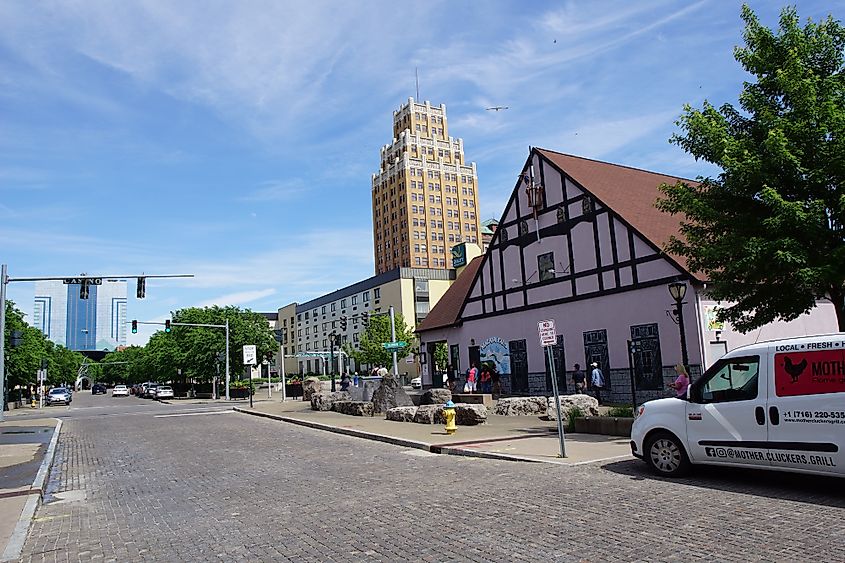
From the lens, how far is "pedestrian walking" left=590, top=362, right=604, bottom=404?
2630cm

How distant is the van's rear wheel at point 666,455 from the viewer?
33.1 feet

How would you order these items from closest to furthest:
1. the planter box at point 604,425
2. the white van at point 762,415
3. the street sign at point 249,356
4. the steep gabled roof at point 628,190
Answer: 1. the white van at point 762,415
2. the planter box at point 604,425
3. the steep gabled roof at point 628,190
4. the street sign at point 249,356

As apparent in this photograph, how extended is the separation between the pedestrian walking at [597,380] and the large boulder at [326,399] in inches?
416

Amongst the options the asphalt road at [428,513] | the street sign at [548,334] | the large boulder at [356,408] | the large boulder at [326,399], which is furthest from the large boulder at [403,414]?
the street sign at [548,334]

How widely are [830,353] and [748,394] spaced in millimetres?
1250

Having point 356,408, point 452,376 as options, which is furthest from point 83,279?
point 452,376

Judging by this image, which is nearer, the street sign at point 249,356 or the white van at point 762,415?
the white van at point 762,415

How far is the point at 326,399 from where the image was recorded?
2970 centimetres

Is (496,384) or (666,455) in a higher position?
(496,384)

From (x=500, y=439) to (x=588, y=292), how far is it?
13.8 m

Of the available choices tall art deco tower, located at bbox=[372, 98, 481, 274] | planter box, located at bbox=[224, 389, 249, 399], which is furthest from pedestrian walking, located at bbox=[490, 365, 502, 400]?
tall art deco tower, located at bbox=[372, 98, 481, 274]

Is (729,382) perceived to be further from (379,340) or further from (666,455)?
(379,340)

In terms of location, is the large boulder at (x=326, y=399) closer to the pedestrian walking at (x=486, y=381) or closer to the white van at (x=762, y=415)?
the pedestrian walking at (x=486, y=381)

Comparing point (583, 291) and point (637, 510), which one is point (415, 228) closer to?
point (583, 291)
